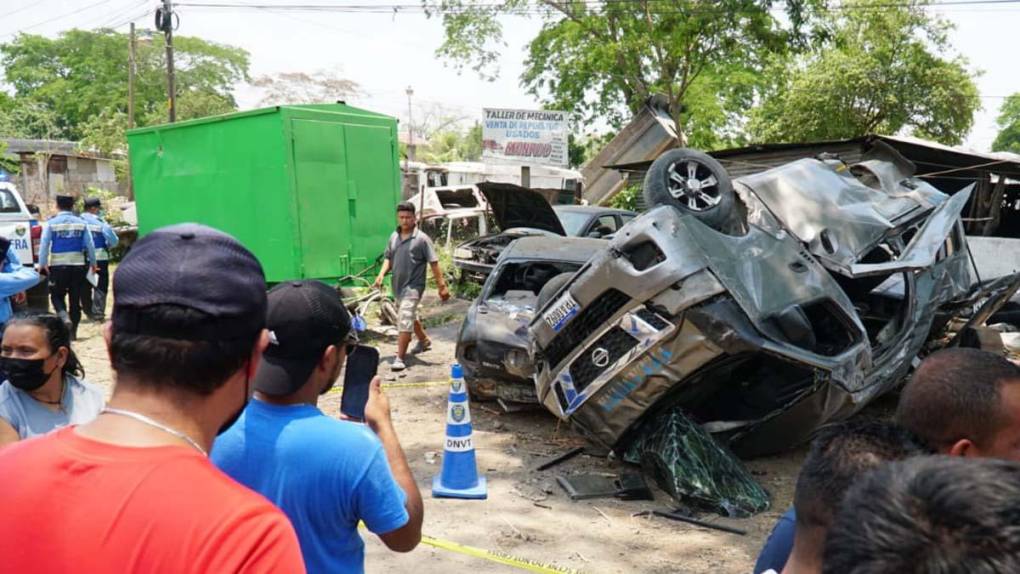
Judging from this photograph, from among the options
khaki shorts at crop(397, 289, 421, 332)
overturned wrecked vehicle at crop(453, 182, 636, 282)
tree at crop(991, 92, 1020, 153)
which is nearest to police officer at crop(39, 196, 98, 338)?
khaki shorts at crop(397, 289, 421, 332)

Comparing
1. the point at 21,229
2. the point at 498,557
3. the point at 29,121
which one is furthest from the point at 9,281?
the point at 29,121

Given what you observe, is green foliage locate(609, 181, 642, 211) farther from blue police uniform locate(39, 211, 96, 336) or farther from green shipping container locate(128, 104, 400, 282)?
blue police uniform locate(39, 211, 96, 336)

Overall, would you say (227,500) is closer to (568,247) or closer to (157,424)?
(157,424)

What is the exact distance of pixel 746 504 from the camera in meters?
4.75

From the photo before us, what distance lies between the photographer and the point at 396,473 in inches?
75.0

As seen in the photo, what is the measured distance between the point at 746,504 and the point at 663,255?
5.43 ft

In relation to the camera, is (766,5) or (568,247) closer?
(568,247)

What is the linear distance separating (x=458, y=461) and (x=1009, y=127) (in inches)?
3190

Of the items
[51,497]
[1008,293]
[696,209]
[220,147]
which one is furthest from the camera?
[220,147]

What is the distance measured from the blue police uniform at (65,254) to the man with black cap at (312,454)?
9601 mm

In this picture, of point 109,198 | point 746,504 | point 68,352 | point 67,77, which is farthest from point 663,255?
point 67,77

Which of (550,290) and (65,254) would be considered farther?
(65,254)

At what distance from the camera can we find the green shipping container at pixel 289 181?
9.82 meters

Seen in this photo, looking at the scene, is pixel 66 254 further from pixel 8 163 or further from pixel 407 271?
pixel 8 163
